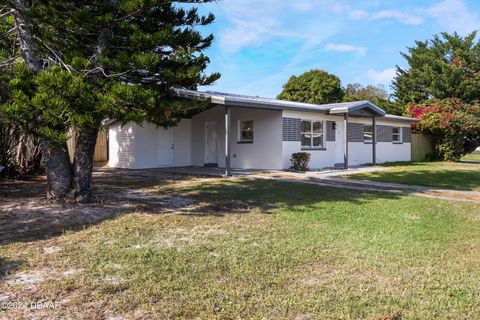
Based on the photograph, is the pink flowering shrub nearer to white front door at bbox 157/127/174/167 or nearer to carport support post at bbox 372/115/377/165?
carport support post at bbox 372/115/377/165

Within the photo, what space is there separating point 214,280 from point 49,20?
5916 mm

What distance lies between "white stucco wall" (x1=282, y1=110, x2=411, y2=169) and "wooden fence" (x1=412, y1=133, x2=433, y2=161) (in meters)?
1.13

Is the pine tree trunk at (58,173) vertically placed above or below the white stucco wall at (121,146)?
below

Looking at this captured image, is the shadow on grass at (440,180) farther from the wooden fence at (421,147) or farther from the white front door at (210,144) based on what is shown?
the wooden fence at (421,147)

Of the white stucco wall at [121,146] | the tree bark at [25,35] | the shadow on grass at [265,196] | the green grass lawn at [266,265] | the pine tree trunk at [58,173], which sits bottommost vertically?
the green grass lawn at [266,265]

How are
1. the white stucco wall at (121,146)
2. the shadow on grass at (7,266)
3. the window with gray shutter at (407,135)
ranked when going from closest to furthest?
the shadow on grass at (7,266) < the white stucco wall at (121,146) < the window with gray shutter at (407,135)

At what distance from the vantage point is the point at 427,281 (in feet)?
12.9

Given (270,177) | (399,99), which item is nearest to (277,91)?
(399,99)

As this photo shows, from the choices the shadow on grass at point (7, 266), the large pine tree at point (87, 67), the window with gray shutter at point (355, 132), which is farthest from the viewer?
the window with gray shutter at point (355, 132)

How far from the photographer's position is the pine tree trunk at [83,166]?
7859 mm

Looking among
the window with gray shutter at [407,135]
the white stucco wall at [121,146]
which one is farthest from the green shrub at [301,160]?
the window with gray shutter at [407,135]

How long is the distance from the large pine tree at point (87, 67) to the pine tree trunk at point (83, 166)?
0.8 inches

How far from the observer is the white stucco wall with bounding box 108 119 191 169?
676 inches

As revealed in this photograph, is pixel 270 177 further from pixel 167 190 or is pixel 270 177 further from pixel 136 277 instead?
pixel 136 277
